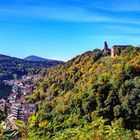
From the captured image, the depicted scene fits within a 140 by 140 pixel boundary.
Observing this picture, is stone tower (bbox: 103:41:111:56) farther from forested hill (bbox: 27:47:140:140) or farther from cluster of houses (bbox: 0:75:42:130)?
cluster of houses (bbox: 0:75:42:130)

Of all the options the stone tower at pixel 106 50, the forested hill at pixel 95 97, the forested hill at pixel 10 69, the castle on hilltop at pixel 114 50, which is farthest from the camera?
the forested hill at pixel 10 69

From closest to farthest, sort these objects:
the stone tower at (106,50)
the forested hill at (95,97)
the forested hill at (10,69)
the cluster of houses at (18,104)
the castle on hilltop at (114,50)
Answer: the forested hill at (95,97) → the cluster of houses at (18,104) → the castle on hilltop at (114,50) → the stone tower at (106,50) → the forested hill at (10,69)

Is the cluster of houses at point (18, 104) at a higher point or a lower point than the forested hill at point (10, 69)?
lower

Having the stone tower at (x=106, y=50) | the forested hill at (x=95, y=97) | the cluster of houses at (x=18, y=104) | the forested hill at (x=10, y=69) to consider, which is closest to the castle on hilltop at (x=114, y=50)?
the stone tower at (x=106, y=50)

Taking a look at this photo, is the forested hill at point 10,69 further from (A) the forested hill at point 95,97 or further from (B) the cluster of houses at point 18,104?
(A) the forested hill at point 95,97

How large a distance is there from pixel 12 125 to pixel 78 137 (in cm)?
88

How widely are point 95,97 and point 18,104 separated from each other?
769 inches

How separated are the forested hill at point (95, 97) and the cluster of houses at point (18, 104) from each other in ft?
3.03

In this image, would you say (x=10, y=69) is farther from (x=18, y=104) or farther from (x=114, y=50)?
(x=114, y=50)

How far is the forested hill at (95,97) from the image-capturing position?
15.9ft

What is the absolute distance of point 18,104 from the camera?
54.8 m

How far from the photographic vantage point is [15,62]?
152625mm

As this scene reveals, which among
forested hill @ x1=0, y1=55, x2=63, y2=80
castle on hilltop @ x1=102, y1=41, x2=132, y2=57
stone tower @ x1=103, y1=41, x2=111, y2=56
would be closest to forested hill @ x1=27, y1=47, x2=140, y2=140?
stone tower @ x1=103, y1=41, x2=111, y2=56

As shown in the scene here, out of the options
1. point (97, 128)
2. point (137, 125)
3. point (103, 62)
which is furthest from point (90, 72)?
point (97, 128)
